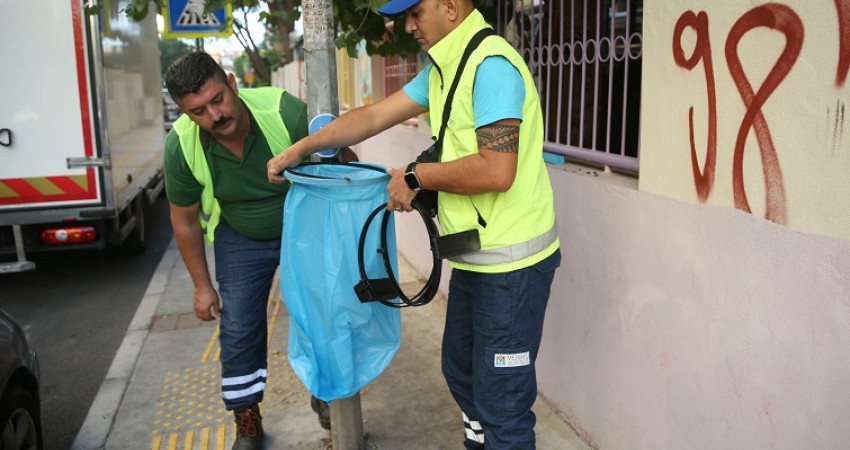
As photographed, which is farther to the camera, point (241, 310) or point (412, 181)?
point (241, 310)

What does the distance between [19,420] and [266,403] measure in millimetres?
1268

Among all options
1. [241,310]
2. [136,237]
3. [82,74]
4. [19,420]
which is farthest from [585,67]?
[136,237]

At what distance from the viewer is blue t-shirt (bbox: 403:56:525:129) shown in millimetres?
2236

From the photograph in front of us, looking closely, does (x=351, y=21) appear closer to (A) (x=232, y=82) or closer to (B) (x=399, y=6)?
(A) (x=232, y=82)

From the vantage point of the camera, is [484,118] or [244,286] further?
[244,286]

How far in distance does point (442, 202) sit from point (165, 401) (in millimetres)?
2317

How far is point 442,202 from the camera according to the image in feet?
8.50

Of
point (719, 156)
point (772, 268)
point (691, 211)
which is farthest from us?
point (691, 211)

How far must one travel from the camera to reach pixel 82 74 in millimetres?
5926

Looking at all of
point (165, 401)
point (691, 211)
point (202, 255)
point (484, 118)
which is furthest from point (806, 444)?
point (165, 401)

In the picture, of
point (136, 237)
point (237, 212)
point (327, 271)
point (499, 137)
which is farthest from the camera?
point (136, 237)

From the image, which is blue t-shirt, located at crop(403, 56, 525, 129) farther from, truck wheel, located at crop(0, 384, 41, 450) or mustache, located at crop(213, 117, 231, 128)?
truck wheel, located at crop(0, 384, 41, 450)

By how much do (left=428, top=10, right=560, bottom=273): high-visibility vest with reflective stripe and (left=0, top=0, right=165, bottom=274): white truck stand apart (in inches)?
163

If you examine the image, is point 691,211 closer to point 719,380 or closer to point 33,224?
point 719,380
